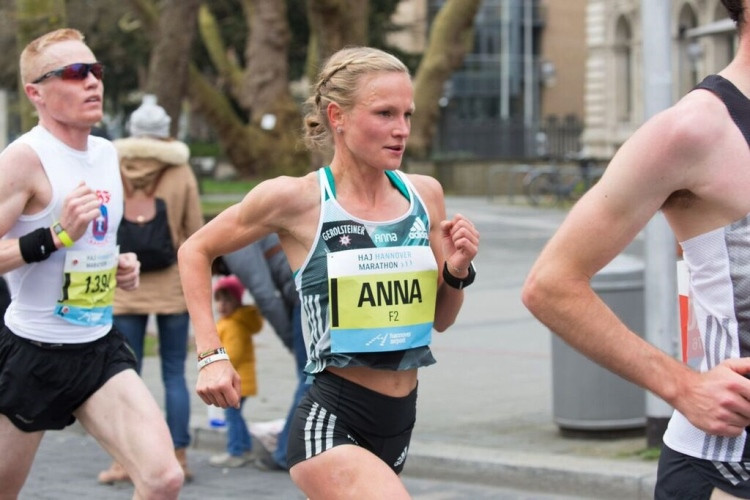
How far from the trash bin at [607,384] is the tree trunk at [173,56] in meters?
10.2

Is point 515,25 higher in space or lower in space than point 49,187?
lower

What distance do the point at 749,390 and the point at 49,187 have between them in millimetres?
3192

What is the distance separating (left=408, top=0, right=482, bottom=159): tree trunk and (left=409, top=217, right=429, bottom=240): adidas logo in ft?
35.3

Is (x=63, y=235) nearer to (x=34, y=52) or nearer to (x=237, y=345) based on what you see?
(x=34, y=52)

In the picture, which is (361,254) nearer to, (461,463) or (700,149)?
(700,149)

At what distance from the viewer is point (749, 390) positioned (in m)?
2.45

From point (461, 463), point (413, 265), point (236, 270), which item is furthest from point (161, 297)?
point (413, 265)

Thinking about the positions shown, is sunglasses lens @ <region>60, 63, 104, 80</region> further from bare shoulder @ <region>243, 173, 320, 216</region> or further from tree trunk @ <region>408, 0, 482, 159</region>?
tree trunk @ <region>408, 0, 482, 159</region>

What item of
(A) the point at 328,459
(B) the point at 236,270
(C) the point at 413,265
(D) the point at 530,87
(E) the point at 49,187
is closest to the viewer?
(A) the point at 328,459

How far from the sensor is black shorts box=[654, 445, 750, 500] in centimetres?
270

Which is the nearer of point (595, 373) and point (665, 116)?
point (665, 116)

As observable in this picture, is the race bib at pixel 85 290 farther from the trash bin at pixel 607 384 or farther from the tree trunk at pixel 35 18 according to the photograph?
the tree trunk at pixel 35 18

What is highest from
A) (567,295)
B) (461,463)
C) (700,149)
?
(700,149)

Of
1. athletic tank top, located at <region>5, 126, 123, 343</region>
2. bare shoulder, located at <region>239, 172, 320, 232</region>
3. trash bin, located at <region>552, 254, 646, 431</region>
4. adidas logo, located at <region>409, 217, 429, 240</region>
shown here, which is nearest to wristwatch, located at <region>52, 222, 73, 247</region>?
athletic tank top, located at <region>5, 126, 123, 343</region>
